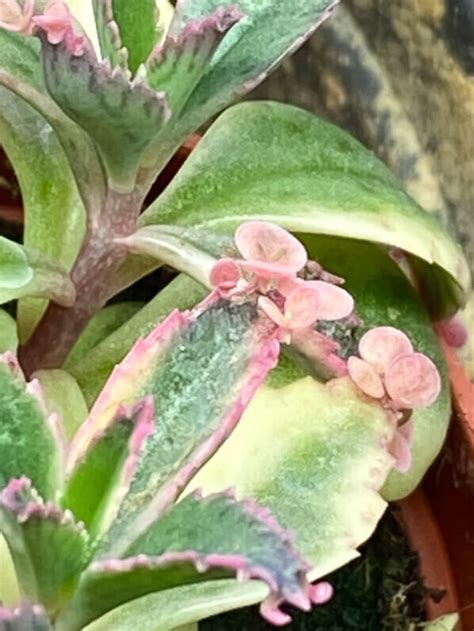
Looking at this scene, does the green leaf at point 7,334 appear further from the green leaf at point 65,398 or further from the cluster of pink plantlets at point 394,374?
the cluster of pink plantlets at point 394,374

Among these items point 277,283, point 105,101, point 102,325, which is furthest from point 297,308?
point 102,325

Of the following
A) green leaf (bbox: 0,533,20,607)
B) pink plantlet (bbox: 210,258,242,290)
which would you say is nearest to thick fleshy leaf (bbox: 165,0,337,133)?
pink plantlet (bbox: 210,258,242,290)

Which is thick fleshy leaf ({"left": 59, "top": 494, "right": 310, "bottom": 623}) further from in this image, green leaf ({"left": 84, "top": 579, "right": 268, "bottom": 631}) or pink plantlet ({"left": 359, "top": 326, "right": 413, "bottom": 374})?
pink plantlet ({"left": 359, "top": 326, "right": 413, "bottom": 374})

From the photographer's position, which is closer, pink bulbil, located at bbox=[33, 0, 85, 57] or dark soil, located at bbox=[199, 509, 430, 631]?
pink bulbil, located at bbox=[33, 0, 85, 57]

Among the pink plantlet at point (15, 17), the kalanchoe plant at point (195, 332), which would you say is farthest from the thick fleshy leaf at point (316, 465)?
the pink plantlet at point (15, 17)

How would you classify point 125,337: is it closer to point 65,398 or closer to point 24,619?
point 65,398

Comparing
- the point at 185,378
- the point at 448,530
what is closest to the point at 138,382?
the point at 185,378
